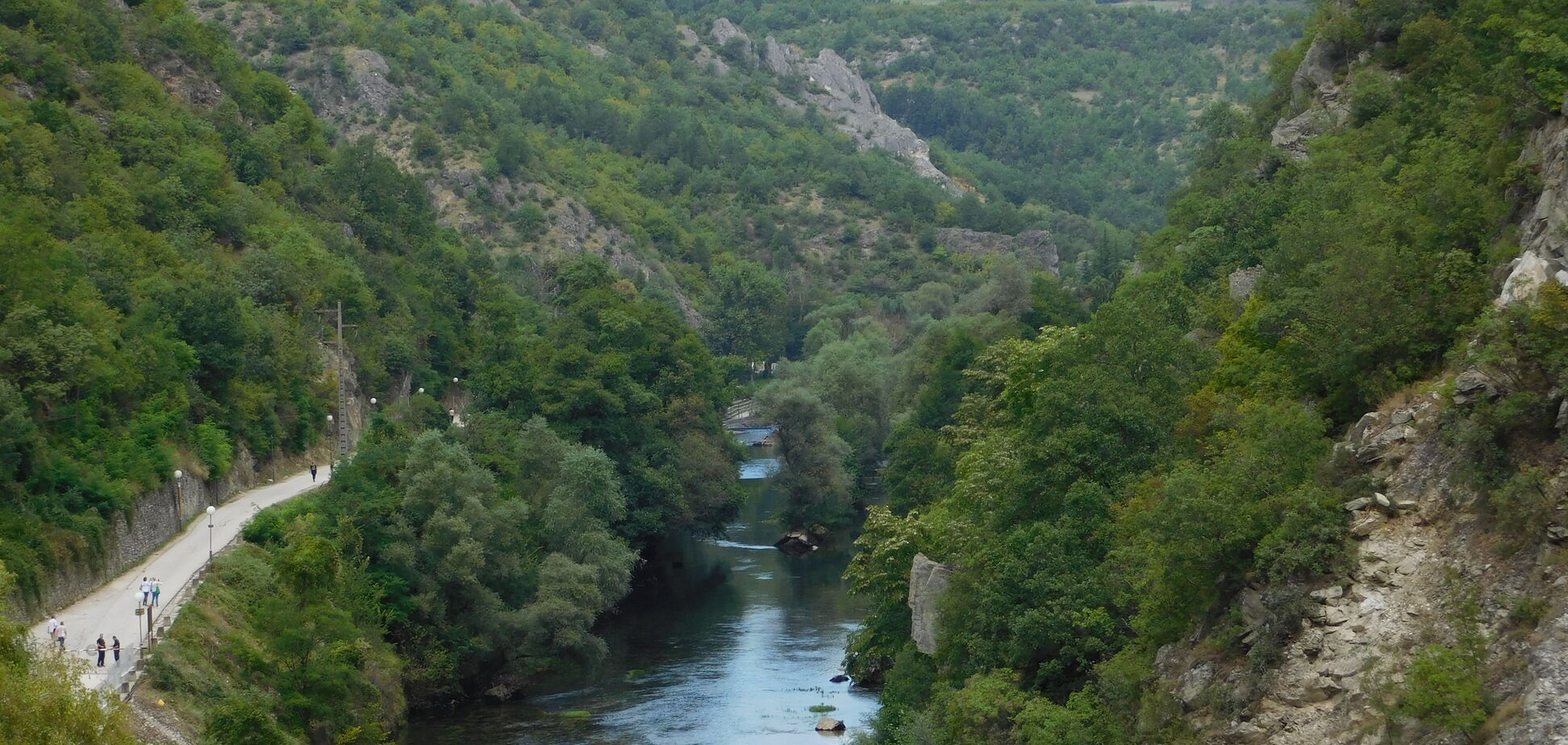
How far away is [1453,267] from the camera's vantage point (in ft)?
109

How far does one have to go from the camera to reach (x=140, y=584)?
48.9 meters

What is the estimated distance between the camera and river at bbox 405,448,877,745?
53.4 meters

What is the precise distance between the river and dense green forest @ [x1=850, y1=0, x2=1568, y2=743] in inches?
154

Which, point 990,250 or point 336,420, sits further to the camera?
point 990,250

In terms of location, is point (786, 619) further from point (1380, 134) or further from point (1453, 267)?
point (1453, 267)

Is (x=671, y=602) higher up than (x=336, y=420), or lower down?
lower down

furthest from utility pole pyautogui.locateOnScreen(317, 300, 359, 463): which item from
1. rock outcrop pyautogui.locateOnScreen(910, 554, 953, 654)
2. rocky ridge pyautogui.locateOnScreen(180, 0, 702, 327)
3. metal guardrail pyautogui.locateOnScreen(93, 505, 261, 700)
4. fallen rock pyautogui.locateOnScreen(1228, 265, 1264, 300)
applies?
rocky ridge pyautogui.locateOnScreen(180, 0, 702, 327)

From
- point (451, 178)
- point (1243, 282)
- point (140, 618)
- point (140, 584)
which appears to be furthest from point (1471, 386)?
point (451, 178)

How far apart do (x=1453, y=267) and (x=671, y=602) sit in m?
45.7

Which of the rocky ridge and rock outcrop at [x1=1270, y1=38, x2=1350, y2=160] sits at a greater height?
the rocky ridge

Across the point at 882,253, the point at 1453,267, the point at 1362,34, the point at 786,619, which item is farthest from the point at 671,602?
the point at 882,253

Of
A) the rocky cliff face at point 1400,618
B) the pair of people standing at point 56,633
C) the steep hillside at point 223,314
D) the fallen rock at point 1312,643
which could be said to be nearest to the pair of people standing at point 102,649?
the pair of people standing at point 56,633

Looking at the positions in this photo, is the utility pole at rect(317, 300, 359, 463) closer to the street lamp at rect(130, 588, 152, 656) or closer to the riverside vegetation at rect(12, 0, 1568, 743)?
Answer: the riverside vegetation at rect(12, 0, 1568, 743)

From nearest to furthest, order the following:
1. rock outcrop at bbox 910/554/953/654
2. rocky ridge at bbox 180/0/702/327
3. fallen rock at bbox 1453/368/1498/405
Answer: fallen rock at bbox 1453/368/1498/405
rock outcrop at bbox 910/554/953/654
rocky ridge at bbox 180/0/702/327
